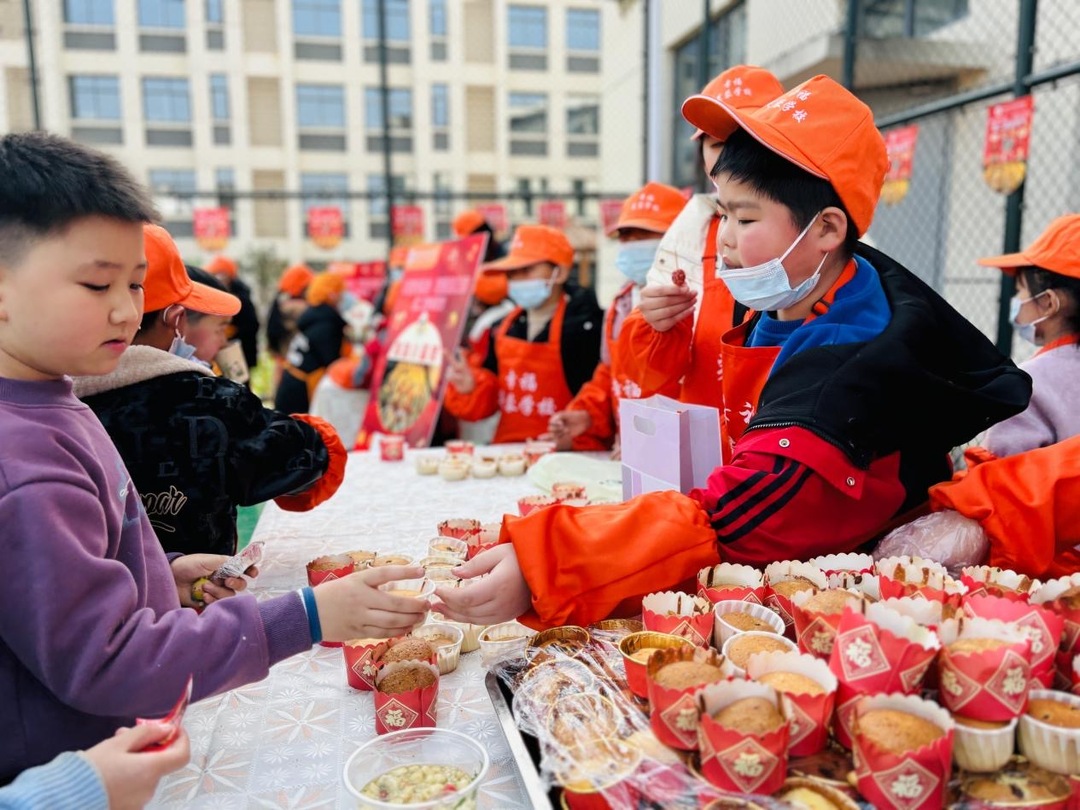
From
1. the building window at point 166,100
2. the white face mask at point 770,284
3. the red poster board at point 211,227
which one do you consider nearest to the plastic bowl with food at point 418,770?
the white face mask at point 770,284

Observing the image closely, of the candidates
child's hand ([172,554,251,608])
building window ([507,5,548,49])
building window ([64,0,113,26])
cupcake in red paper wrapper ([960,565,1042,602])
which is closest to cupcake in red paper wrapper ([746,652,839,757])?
cupcake in red paper wrapper ([960,565,1042,602])

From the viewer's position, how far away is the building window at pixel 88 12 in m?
21.7

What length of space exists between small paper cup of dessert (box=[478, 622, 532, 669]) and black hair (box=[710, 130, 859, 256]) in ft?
3.12

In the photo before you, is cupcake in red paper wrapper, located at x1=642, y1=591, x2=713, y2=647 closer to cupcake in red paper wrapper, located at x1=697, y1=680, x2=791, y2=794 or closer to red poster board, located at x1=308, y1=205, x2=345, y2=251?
cupcake in red paper wrapper, located at x1=697, y1=680, x2=791, y2=794

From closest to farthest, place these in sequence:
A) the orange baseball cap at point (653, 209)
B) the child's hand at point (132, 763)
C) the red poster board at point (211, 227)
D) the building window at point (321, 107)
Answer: the child's hand at point (132, 763), the orange baseball cap at point (653, 209), the red poster board at point (211, 227), the building window at point (321, 107)

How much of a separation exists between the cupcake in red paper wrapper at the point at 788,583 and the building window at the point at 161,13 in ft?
85.1

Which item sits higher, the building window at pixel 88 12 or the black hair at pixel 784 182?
the building window at pixel 88 12

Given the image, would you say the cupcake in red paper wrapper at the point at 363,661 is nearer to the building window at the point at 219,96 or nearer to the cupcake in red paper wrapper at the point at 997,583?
the cupcake in red paper wrapper at the point at 997,583

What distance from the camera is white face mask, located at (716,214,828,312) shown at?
1.47 m

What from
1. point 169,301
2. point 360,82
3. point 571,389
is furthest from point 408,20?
point 169,301

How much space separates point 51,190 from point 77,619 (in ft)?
1.74

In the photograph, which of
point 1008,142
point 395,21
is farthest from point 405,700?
point 395,21

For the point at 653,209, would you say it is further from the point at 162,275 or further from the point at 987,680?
the point at 987,680

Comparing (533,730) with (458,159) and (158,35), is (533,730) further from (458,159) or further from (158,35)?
(158,35)
